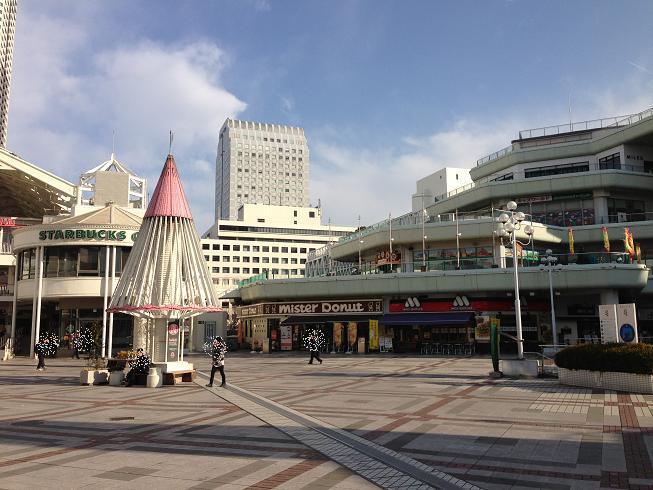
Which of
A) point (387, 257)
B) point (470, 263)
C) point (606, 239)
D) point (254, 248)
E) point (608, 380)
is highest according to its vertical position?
point (254, 248)

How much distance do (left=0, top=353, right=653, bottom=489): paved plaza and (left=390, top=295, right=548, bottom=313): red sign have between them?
23097mm

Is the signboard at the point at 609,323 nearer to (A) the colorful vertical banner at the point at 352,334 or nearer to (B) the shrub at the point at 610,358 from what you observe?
(B) the shrub at the point at 610,358

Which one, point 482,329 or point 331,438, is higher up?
point 482,329

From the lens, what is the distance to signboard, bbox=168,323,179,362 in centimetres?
2470

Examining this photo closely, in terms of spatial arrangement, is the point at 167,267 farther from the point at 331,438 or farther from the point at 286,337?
the point at 286,337

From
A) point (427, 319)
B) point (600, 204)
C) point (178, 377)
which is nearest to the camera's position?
point (178, 377)

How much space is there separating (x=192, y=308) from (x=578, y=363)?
1633cm

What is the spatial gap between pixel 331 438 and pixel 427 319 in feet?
110

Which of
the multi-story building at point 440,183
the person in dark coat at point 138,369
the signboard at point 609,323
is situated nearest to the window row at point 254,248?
the multi-story building at point 440,183

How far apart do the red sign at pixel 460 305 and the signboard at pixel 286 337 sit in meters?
10.8

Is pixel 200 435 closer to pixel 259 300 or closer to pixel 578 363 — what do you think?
pixel 578 363

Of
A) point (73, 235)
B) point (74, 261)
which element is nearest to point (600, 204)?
point (73, 235)

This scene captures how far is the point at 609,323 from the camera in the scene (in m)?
22.8

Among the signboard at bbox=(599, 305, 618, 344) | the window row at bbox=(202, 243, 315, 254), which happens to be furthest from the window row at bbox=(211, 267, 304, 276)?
the signboard at bbox=(599, 305, 618, 344)
